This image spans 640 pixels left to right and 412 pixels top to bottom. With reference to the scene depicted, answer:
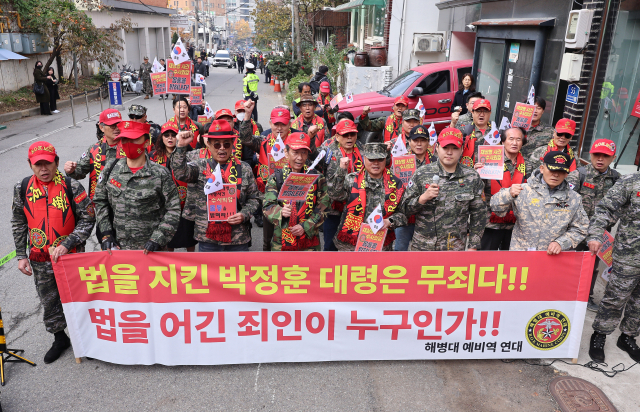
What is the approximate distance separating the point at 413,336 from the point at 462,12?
40.7 feet

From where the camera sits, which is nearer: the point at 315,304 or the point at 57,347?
the point at 315,304

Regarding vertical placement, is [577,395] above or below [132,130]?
below

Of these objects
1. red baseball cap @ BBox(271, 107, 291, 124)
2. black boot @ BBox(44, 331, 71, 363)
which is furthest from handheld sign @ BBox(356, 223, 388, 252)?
black boot @ BBox(44, 331, 71, 363)

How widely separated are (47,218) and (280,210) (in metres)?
2.01

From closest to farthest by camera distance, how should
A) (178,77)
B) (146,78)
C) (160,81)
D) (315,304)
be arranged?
(315,304), (178,77), (160,81), (146,78)

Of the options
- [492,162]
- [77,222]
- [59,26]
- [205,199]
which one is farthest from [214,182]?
[59,26]

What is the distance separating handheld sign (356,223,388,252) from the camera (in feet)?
15.1

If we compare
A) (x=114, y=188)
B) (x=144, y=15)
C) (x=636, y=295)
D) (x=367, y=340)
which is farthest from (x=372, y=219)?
(x=144, y=15)

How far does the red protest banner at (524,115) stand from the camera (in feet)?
20.8

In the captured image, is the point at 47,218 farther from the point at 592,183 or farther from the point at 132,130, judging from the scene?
the point at 592,183

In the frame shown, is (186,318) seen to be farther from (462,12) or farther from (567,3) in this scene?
(462,12)

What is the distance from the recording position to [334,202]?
558cm

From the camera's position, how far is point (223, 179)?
195 inches

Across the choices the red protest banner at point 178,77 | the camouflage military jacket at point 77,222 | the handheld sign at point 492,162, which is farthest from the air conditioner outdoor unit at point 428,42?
the camouflage military jacket at point 77,222
